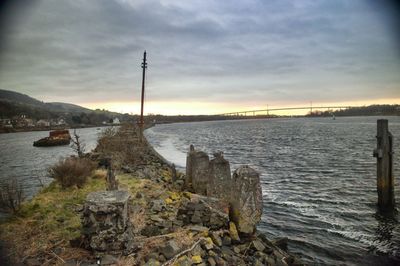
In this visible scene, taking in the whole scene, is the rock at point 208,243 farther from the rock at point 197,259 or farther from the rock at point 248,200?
the rock at point 248,200

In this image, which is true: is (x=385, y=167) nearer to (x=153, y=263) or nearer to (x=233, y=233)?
(x=233, y=233)

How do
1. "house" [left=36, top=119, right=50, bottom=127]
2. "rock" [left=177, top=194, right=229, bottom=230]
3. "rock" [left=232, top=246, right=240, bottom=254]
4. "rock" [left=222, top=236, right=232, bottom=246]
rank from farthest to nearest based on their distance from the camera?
"house" [left=36, top=119, right=50, bottom=127], "rock" [left=177, top=194, right=229, bottom=230], "rock" [left=222, top=236, right=232, bottom=246], "rock" [left=232, top=246, right=240, bottom=254]

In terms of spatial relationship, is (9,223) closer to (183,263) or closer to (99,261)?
(99,261)

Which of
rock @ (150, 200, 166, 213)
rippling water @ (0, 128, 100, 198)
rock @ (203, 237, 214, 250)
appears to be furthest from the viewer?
rippling water @ (0, 128, 100, 198)

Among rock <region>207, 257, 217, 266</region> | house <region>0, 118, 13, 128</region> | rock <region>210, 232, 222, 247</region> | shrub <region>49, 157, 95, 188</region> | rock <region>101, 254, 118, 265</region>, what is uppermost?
house <region>0, 118, 13, 128</region>

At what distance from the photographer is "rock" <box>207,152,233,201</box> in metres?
7.86

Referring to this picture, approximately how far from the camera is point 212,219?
635 centimetres

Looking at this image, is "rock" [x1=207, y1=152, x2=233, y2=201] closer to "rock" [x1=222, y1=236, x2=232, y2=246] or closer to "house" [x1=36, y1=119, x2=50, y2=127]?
"rock" [x1=222, y1=236, x2=232, y2=246]

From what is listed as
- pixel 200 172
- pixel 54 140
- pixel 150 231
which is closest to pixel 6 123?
pixel 54 140

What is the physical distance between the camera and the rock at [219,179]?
7855 mm

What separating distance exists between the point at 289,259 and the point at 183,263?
3.19 meters

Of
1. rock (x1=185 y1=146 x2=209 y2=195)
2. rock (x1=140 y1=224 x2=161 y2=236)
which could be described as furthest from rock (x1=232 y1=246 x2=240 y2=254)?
rock (x1=185 y1=146 x2=209 y2=195)

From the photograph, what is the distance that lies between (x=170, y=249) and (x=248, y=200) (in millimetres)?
2402

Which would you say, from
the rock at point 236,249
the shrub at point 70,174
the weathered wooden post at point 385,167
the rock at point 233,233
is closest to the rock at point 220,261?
the rock at point 236,249
